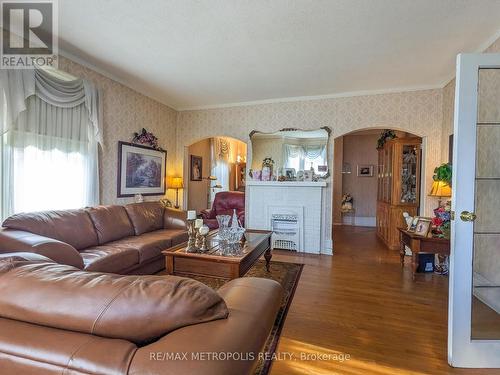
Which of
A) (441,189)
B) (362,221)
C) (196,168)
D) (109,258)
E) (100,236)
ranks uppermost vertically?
(196,168)

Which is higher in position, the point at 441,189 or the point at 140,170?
the point at 140,170

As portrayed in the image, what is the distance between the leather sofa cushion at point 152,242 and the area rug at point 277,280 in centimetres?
61

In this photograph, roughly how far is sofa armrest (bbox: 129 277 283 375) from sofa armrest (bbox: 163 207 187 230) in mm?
3391

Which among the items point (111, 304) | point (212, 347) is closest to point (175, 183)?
point (111, 304)

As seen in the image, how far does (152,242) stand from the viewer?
10.4ft

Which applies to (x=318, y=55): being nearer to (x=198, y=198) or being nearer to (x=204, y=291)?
(x=204, y=291)

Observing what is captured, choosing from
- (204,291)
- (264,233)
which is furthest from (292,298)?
(204,291)

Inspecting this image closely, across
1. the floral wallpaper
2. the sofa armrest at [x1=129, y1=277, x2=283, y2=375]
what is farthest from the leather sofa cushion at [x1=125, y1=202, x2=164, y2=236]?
the sofa armrest at [x1=129, y1=277, x2=283, y2=375]

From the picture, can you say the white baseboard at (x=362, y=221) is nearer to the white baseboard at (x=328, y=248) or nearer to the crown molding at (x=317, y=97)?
the white baseboard at (x=328, y=248)

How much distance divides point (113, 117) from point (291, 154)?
298 centimetres

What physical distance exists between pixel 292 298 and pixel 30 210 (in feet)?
9.86

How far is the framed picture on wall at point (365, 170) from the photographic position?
7664 mm

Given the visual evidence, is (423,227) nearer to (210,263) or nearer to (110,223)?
(210,263)

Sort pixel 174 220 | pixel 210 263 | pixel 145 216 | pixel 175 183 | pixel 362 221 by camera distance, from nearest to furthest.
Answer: pixel 210 263 → pixel 145 216 → pixel 174 220 → pixel 175 183 → pixel 362 221
